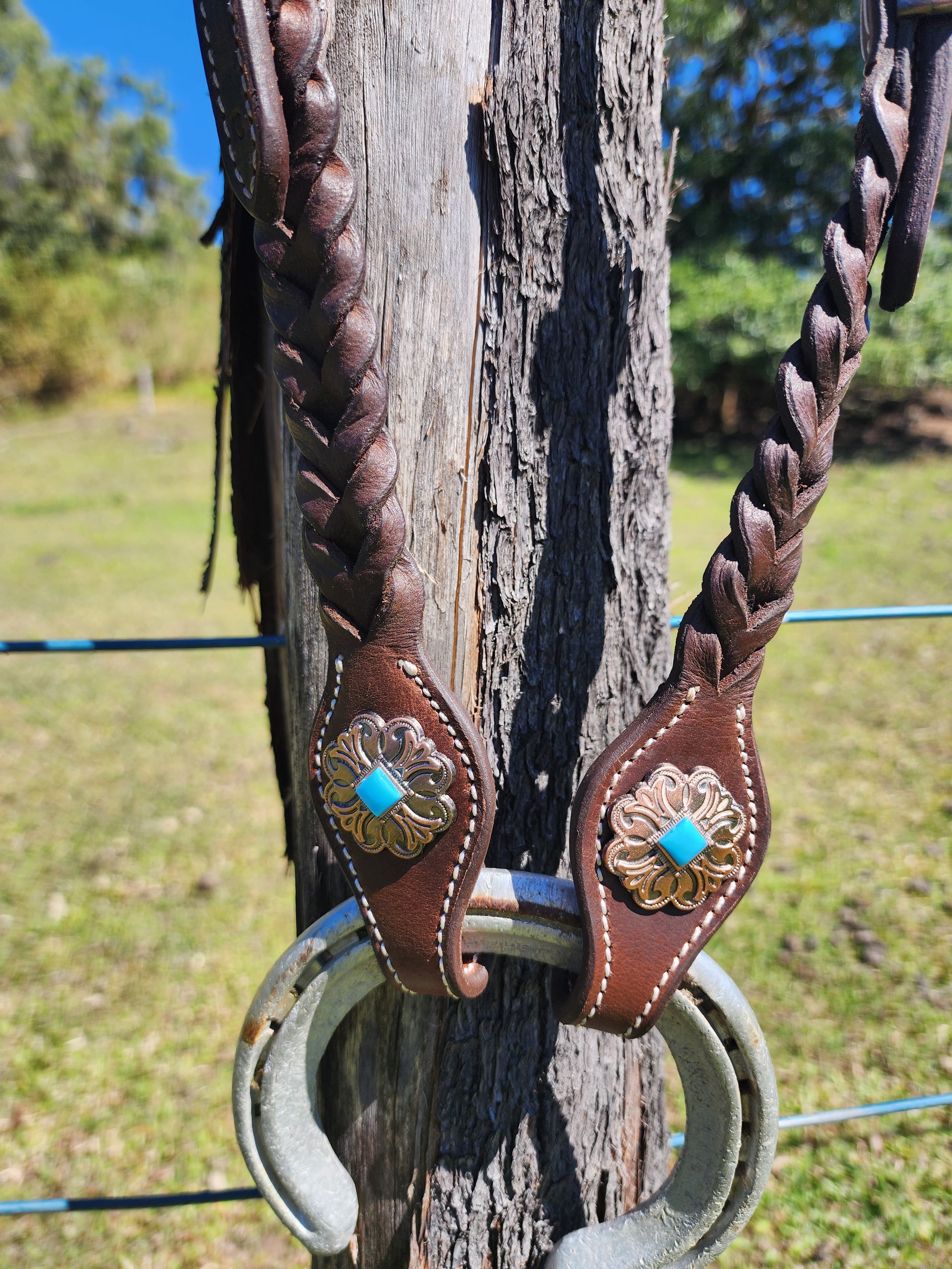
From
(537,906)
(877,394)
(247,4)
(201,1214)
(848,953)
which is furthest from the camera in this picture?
(877,394)

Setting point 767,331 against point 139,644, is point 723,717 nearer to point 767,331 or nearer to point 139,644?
point 139,644

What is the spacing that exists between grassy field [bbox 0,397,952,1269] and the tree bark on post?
275mm

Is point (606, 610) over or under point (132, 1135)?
over

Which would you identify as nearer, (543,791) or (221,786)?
(543,791)

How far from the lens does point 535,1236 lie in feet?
3.44

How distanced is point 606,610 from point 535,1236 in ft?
2.60

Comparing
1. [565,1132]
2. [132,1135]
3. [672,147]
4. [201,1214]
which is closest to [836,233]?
[672,147]

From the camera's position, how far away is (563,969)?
87 cm

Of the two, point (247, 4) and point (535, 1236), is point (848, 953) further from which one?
point (247, 4)

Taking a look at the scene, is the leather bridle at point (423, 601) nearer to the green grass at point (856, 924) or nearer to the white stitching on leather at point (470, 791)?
the white stitching on leather at point (470, 791)

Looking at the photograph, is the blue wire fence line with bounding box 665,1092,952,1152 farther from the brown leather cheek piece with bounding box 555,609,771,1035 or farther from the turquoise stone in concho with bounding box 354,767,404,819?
the turquoise stone in concho with bounding box 354,767,404,819

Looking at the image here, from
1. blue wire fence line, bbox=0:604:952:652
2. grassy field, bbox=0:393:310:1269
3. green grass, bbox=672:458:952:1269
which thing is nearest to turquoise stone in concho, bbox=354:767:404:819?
blue wire fence line, bbox=0:604:952:652

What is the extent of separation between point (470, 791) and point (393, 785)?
0.24 feet

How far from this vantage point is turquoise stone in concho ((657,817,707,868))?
31.2 inches
